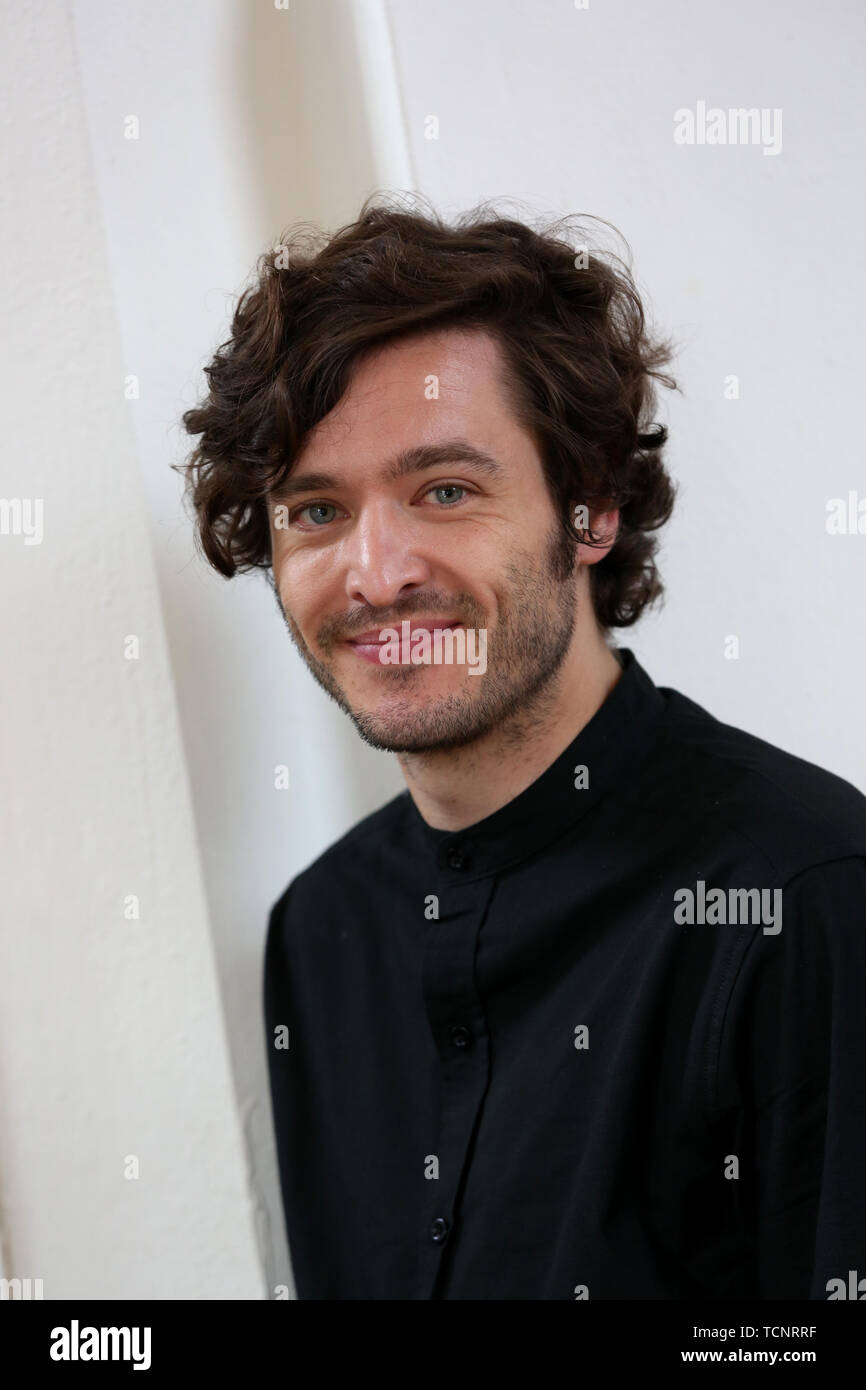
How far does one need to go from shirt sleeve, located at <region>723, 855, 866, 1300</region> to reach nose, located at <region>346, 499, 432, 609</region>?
0.44 m

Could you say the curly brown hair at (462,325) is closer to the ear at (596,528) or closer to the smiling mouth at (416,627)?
the ear at (596,528)

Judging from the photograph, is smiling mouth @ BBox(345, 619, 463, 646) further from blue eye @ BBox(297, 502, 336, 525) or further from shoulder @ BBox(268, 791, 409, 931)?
shoulder @ BBox(268, 791, 409, 931)

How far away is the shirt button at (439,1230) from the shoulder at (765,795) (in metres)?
Answer: 0.48

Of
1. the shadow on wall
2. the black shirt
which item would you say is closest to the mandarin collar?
the black shirt

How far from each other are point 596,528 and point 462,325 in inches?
10.3

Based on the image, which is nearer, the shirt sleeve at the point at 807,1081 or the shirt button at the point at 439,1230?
the shirt sleeve at the point at 807,1081

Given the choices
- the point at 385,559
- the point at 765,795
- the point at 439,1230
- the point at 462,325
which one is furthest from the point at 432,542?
the point at 439,1230

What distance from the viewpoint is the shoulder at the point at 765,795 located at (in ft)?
3.64

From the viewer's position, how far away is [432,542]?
3.92ft

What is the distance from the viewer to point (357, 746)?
5.37 feet

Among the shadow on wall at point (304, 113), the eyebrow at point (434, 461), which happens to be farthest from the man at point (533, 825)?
the shadow on wall at point (304, 113)

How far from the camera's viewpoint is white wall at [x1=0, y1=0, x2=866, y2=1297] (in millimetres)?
1391

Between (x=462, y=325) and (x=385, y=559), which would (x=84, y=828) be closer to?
(x=385, y=559)
